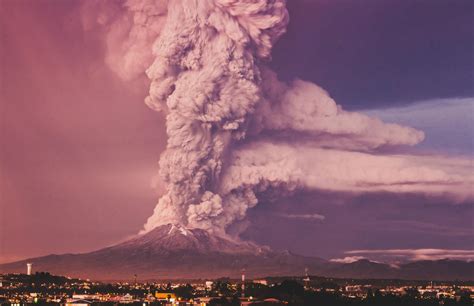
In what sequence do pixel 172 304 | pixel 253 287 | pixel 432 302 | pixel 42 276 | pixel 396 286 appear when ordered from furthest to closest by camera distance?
pixel 396 286 < pixel 42 276 < pixel 253 287 < pixel 172 304 < pixel 432 302

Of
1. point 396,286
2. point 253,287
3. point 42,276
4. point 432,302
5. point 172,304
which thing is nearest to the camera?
point 432,302

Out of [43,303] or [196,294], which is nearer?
[43,303]

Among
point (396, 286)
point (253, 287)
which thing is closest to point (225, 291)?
point (253, 287)

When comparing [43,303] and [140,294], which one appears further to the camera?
[140,294]

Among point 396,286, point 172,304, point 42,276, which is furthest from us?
point 396,286

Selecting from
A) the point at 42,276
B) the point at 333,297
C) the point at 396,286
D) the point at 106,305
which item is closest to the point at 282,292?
the point at 333,297

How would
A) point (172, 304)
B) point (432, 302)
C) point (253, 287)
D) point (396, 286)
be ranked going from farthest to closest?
point (396, 286) → point (253, 287) → point (172, 304) → point (432, 302)

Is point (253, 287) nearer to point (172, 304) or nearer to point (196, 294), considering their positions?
point (196, 294)

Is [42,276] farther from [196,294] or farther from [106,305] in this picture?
[106,305]
